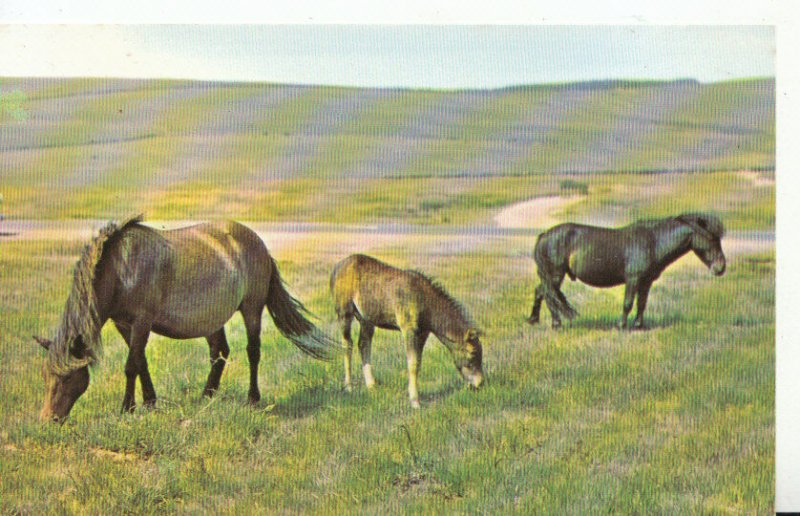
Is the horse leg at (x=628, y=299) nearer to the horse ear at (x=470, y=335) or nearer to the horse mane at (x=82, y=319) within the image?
the horse ear at (x=470, y=335)

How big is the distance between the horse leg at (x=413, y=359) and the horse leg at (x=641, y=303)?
1.28m

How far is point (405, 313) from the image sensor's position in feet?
18.5

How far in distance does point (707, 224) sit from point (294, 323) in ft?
7.96

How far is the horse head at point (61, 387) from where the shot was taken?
5430mm

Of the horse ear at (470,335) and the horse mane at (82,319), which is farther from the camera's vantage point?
the horse ear at (470,335)

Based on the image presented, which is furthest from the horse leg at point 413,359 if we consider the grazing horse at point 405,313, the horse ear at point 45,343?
the horse ear at point 45,343

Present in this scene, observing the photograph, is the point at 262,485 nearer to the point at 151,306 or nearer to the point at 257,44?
the point at 151,306

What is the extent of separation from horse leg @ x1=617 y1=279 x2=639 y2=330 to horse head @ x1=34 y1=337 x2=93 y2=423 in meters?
2.99

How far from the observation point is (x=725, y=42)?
227 inches

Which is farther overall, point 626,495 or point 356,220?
point 356,220

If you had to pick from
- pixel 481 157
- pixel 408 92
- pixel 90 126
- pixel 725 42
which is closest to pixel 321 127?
pixel 408 92

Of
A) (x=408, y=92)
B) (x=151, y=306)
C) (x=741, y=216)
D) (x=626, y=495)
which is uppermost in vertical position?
(x=408, y=92)

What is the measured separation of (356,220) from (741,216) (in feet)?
7.19

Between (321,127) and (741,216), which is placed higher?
(321,127)
